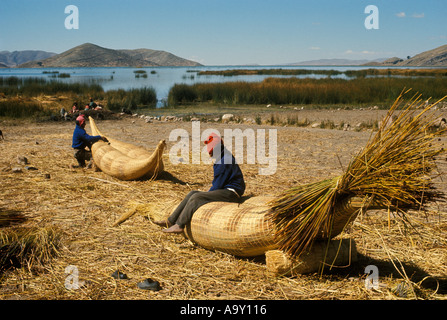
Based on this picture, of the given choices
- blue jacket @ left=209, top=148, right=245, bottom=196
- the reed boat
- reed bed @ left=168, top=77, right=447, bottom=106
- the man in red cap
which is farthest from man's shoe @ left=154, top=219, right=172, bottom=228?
reed bed @ left=168, top=77, right=447, bottom=106

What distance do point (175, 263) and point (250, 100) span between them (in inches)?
799

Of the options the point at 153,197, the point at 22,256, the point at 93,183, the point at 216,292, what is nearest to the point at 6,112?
the point at 93,183

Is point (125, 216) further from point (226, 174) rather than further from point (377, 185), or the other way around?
point (377, 185)

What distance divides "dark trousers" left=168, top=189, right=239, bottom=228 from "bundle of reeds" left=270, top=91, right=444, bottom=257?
1093 mm

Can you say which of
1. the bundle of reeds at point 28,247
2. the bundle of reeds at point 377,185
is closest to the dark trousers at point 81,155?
the bundle of reeds at point 28,247

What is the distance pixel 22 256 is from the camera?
12.4ft

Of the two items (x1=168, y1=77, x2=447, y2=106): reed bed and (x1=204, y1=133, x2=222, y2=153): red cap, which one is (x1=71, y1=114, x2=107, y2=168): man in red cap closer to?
(x1=204, y1=133, x2=222, y2=153): red cap

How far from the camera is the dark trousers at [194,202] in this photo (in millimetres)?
4137

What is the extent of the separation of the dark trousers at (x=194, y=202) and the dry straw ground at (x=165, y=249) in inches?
11.2

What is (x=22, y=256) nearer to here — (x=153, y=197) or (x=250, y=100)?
(x=153, y=197)

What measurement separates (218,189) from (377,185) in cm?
191

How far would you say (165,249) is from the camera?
4.19 m

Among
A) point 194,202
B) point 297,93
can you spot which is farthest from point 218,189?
point 297,93

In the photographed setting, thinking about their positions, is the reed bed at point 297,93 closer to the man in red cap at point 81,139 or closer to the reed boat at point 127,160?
the man in red cap at point 81,139
